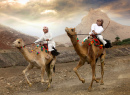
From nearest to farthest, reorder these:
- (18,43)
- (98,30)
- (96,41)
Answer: (18,43)
(96,41)
(98,30)

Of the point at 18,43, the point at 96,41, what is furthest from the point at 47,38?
the point at 96,41

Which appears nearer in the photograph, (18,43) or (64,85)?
(18,43)

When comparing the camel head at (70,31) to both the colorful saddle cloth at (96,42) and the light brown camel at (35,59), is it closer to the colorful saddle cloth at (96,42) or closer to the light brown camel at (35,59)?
the colorful saddle cloth at (96,42)

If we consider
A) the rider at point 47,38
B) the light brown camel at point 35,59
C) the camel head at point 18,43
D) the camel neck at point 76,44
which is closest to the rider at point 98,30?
the camel neck at point 76,44

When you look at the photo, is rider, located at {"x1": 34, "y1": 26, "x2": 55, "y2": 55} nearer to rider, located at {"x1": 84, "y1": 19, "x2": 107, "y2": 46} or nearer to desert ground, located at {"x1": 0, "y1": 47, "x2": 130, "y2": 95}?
desert ground, located at {"x1": 0, "y1": 47, "x2": 130, "y2": 95}

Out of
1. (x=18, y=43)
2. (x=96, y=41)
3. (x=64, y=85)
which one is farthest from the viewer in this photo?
(x=64, y=85)

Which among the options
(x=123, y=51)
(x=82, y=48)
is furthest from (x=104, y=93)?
(x=123, y=51)

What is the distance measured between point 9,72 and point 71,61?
6544mm

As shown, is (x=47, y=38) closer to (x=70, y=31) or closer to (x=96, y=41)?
(x=70, y=31)

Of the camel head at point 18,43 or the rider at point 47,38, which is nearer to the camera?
the camel head at point 18,43

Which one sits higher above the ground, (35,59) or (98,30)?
(98,30)

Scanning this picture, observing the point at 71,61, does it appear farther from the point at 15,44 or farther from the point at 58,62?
the point at 15,44

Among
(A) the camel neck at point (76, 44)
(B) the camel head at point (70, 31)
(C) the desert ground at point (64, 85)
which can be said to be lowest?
(C) the desert ground at point (64, 85)

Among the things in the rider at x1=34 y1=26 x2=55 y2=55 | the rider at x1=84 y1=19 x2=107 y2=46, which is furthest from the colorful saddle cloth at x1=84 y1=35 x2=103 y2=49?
the rider at x1=34 y1=26 x2=55 y2=55
